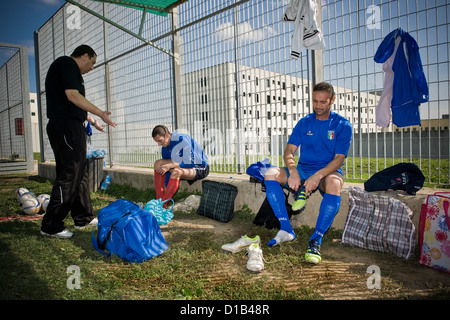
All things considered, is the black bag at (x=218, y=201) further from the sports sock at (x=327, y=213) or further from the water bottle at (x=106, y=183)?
the water bottle at (x=106, y=183)

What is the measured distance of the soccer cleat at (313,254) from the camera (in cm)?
253

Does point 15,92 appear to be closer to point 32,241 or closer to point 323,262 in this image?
point 32,241

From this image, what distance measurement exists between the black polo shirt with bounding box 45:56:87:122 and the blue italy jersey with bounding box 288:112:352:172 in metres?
2.71

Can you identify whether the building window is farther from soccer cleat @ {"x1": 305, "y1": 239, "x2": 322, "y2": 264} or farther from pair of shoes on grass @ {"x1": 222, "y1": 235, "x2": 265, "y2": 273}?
soccer cleat @ {"x1": 305, "y1": 239, "x2": 322, "y2": 264}

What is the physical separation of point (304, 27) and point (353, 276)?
2974 millimetres

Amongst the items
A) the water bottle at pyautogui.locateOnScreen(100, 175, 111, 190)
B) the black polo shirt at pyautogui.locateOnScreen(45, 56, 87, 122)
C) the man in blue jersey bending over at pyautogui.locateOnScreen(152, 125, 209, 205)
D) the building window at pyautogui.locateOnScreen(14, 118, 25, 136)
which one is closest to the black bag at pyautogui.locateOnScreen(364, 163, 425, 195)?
the man in blue jersey bending over at pyautogui.locateOnScreen(152, 125, 209, 205)

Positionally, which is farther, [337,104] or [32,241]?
[337,104]

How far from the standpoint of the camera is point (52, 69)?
341 centimetres

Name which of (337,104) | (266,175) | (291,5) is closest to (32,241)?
(266,175)

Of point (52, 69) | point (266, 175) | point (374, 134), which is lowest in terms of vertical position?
point (266, 175)

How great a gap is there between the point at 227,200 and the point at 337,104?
6.54 ft

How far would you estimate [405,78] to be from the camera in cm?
315

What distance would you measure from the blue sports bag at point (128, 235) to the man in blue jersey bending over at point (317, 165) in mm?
1179

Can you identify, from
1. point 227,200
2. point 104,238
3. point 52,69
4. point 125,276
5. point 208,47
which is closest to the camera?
point 125,276
